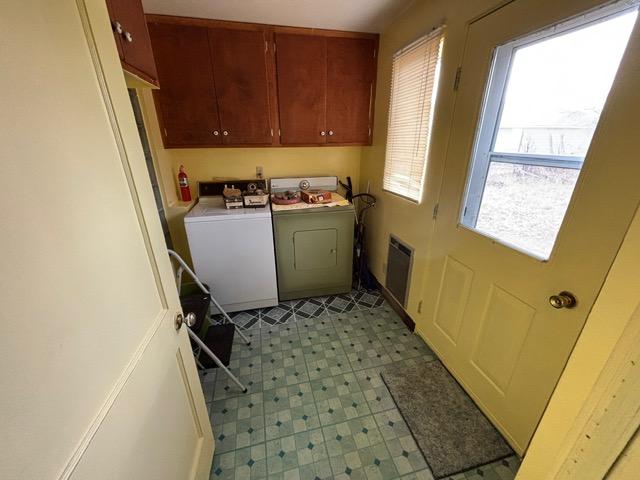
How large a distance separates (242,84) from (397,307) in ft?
7.69

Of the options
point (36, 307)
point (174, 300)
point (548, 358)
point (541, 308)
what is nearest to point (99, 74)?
point (36, 307)

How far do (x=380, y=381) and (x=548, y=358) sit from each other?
95 cm

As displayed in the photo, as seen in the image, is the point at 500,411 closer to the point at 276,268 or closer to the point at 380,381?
the point at 380,381

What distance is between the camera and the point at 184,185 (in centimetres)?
248

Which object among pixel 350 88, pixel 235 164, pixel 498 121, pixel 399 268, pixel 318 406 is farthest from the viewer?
pixel 235 164

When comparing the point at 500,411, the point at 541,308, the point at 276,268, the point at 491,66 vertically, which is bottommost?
the point at 500,411

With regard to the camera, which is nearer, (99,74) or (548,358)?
(99,74)

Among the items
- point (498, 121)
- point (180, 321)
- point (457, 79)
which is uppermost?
point (457, 79)

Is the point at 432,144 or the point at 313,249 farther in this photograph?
the point at 313,249

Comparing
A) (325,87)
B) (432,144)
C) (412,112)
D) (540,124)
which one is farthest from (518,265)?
(325,87)

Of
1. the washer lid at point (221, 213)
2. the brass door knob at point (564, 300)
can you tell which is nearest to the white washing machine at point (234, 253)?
the washer lid at point (221, 213)

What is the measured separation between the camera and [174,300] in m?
1.00

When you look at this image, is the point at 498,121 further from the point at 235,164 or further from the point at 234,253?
the point at 235,164

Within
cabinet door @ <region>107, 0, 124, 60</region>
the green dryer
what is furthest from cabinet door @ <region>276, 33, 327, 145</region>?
cabinet door @ <region>107, 0, 124, 60</region>
